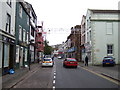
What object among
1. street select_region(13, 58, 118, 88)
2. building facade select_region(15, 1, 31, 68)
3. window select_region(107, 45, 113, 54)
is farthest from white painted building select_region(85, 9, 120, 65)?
street select_region(13, 58, 118, 88)

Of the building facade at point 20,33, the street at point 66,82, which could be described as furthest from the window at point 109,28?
the street at point 66,82

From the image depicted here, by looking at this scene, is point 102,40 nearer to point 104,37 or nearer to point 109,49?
point 104,37

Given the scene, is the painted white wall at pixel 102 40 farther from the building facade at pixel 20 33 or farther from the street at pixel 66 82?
the street at pixel 66 82

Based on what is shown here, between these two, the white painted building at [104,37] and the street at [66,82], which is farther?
the white painted building at [104,37]

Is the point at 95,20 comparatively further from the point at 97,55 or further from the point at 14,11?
the point at 14,11

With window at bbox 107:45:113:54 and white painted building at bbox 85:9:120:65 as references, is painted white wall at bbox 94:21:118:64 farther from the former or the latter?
window at bbox 107:45:113:54

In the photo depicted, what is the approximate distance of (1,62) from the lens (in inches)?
575

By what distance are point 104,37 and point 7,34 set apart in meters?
20.8

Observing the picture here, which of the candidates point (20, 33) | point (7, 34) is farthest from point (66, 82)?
point (20, 33)

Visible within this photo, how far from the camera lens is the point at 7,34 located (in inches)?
627

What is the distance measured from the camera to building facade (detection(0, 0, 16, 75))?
48.3 ft

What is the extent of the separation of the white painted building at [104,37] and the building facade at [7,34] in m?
16.9

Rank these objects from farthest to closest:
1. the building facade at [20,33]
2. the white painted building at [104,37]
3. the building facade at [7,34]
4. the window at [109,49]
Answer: the window at [109,49] < the white painted building at [104,37] < the building facade at [20,33] < the building facade at [7,34]

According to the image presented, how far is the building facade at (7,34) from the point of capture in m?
14.7
